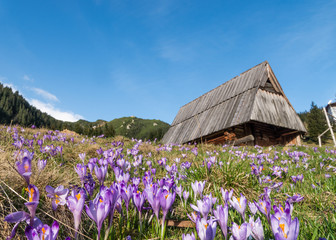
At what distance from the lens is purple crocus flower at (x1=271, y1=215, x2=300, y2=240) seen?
886mm

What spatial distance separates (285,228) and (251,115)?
15.0 m

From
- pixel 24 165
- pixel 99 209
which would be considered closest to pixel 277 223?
pixel 99 209

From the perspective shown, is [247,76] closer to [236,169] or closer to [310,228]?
[236,169]

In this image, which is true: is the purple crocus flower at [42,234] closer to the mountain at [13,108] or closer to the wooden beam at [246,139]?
the wooden beam at [246,139]

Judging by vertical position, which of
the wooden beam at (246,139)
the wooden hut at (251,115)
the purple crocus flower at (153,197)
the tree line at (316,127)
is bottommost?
the purple crocus flower at (153,197)

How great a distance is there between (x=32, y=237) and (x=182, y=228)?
1156mm

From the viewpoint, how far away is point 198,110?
23750 mm

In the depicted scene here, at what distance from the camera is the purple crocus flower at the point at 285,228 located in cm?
89

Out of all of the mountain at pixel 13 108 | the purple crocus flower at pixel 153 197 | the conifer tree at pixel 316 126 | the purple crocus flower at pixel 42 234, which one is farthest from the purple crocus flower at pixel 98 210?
the mountain at pixel 13 108

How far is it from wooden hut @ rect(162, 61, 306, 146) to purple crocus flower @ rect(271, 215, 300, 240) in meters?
14.4

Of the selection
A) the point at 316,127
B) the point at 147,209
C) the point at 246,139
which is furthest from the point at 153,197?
the point at 316,127

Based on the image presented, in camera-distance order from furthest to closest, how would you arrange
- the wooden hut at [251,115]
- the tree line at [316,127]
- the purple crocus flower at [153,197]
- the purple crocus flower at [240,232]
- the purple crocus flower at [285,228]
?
the tree line at [316,127] < the wooden hut at [251,115] < the purple crocus flower at [153,197] < the purple crocus flower at [240,232] < the purple crocus flower at [285,228]

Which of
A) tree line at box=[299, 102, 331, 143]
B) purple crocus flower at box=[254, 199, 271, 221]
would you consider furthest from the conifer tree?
purple crocus flower at box=[254, 199, 271, 221]

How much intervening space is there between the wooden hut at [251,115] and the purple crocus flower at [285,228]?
47.1ft
